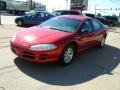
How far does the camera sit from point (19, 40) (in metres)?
6.15

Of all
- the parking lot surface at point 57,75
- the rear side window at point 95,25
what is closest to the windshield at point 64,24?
the parking lot surface at point 57,75

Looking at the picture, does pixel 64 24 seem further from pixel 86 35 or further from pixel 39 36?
pixel 39 36

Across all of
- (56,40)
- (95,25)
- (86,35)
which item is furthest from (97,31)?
(56,40)

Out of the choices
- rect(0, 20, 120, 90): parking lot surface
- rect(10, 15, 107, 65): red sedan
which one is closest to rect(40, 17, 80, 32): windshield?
rect(10, 15, 107, 65): red sedan

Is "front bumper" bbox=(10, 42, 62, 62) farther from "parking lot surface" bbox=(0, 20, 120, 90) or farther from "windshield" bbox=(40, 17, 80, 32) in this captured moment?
"windshield" bbox=(40, 17, 80, 32)

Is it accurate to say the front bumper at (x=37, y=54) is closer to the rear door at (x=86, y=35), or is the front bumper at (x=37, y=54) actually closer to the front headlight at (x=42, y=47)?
the front headlight at (x=42, y=47)

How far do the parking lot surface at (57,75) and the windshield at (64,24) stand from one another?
1.07 metres

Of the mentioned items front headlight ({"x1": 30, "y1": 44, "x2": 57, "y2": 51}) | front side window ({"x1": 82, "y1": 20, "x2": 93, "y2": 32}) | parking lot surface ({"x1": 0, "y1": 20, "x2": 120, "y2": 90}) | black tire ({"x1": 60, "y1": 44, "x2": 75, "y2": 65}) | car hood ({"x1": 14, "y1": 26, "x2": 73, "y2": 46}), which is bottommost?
parking lot surface ({"x1": 0, "y1": 20, "x2": 120, "y2": 90})

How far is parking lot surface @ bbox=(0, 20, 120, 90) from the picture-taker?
5047mm

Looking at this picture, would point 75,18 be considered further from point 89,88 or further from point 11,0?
point 11,0

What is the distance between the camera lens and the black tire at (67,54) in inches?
251

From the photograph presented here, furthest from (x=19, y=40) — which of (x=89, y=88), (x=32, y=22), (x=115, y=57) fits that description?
(x=32, y=22)

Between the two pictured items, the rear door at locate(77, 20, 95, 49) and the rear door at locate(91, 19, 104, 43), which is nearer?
the rear door at locate(77, 20, 95, 49)

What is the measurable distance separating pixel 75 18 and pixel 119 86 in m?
3.20
